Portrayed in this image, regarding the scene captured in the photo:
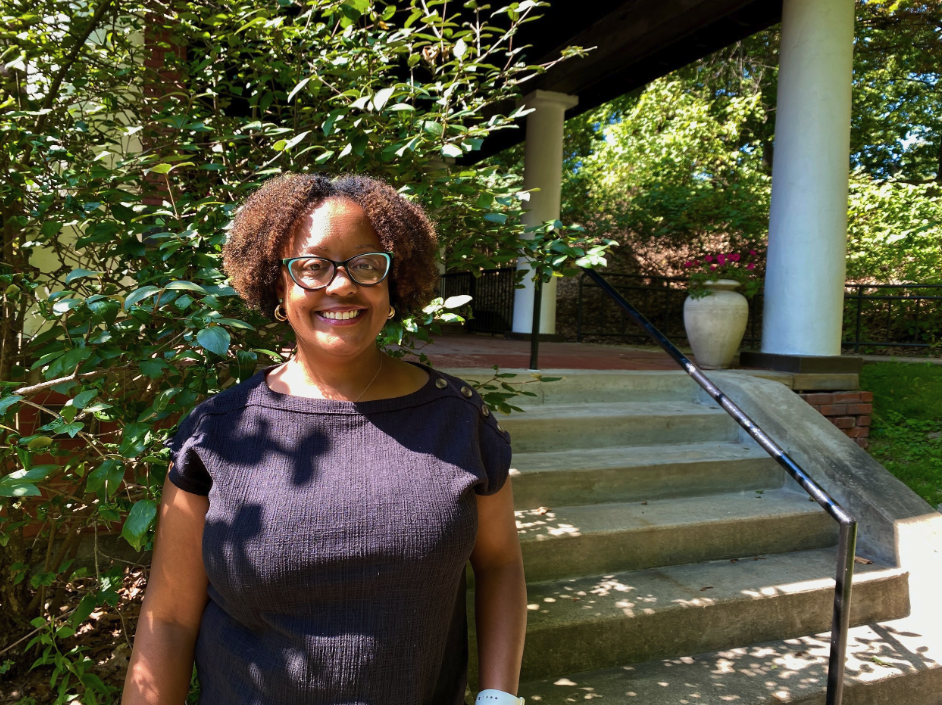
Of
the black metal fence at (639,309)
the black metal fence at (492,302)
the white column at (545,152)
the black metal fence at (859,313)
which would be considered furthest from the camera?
the black metal fence at (492,302)

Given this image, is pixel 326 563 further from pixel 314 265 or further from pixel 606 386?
pixel 606 386

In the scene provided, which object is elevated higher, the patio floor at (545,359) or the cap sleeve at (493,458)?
the cap sleeve at (493,458)

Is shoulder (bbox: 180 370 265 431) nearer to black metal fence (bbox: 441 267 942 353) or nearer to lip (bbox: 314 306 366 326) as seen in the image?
lip (bbox: 314 306 366 326)

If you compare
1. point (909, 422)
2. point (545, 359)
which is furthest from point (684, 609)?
point (909, 422)

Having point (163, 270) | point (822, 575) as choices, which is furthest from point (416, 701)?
point (822, 575)

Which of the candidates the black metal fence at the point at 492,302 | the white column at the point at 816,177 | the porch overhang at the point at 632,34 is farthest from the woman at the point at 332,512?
the black metal fence at the point at 492,302

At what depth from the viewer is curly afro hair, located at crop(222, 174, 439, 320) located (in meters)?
1.50

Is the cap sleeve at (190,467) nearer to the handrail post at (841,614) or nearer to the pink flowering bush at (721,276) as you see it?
the handrail post at (841,614)

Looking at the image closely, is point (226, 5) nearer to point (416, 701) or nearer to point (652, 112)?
point (416, 701)

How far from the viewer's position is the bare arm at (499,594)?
1.49 metres

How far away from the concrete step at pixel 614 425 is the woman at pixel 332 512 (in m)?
2.41

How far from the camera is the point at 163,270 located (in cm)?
200

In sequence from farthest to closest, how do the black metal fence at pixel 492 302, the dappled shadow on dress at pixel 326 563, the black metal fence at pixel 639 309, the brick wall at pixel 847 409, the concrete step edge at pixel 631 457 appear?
1. the black metal fence at pixel 492 302
2. the black metal fence at pixel 639 309
3. the brick wall at pixel 847 409
4. the concrete step edge at pixel 631 457
5. the dappled shadow on dress at pixel 326 563

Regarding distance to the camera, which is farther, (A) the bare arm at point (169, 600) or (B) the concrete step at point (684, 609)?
(B) the concrete step at point (684, 609)
